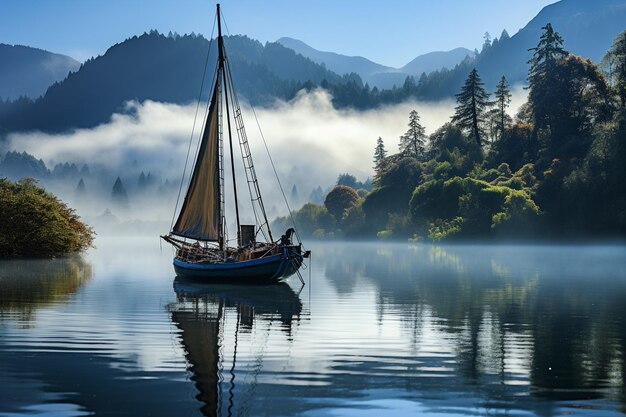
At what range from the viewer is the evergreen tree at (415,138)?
6244 inches

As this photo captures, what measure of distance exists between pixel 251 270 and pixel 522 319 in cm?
1928

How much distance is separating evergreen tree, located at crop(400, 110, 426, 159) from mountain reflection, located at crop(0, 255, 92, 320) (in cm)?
11229

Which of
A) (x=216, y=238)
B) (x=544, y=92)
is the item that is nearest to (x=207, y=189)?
(x=216, y=238)

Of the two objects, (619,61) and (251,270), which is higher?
(619,61)

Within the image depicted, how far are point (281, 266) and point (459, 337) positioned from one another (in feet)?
69.2

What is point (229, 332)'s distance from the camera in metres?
22.2

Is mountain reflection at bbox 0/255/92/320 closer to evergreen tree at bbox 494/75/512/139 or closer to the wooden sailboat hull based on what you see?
the wooden sailboat hull

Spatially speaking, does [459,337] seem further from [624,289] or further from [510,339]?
[624,289]

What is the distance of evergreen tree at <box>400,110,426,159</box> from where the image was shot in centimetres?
15860

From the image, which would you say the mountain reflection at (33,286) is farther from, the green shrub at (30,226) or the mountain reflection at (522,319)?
the mountain reflection at (522,319)

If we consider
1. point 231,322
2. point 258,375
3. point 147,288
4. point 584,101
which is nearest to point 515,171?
point 584,101

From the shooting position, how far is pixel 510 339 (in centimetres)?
2122

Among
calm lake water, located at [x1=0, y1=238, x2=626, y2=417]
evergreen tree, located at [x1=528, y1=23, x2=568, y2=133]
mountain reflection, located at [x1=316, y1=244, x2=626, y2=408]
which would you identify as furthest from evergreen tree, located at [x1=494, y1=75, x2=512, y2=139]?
calm lake water, located at [x1=0, y1=238, x2=626, y2=417]

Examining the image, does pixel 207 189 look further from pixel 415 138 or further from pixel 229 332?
pixel 415 138
